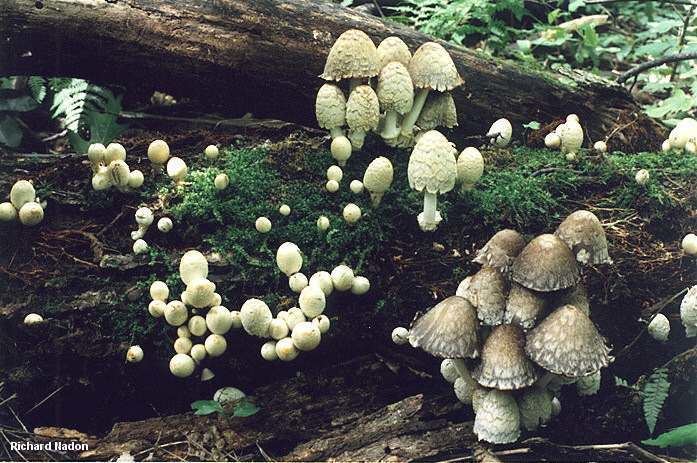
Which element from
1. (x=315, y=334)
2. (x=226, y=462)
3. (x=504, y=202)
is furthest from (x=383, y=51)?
(x=226, y=462)

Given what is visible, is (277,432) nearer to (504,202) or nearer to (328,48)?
(504,202)

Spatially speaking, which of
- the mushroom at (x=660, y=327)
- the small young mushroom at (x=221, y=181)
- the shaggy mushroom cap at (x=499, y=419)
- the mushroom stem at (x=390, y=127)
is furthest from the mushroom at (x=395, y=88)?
the mushroom at (x=660, y=327)

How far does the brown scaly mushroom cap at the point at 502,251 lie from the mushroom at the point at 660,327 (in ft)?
3.12

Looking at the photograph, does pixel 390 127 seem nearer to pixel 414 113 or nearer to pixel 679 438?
pixel 414 113

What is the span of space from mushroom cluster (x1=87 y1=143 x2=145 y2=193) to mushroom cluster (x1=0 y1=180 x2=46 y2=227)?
32cm

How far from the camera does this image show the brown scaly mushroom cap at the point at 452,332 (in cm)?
274

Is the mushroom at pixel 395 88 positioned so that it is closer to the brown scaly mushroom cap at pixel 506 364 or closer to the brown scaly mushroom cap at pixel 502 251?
the brown scaly mushroom cap at pixel 502 251

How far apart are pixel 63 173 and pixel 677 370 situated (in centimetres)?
353

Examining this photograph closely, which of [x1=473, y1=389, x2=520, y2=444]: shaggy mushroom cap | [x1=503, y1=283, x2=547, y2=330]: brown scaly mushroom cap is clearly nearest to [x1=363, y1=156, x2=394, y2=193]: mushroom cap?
[x1=503, y1=283, x2=547, y2=330]: brown scaly mushroom cap

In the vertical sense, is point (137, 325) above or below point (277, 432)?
above

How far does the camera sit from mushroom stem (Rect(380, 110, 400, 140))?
145 inches

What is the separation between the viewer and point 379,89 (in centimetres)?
353

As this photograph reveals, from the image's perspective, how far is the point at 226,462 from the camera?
9.79 feet

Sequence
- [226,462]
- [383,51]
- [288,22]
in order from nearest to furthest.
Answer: [226,462] < [383,51] < [288,22]
